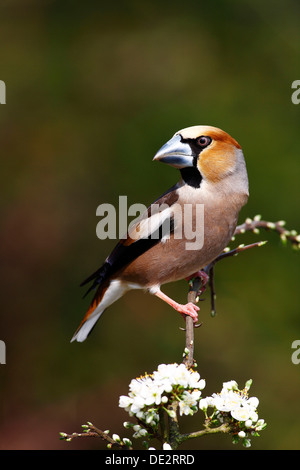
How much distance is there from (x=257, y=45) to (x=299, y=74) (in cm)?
52

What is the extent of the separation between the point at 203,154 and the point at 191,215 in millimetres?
254

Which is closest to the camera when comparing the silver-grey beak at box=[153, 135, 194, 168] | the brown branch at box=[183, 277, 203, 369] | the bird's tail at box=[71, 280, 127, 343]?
the brown branch at box=[183, 277, 203, 369]

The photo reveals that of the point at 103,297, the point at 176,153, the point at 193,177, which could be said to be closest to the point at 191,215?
the point at 193,177

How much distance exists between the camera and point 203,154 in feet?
7.98

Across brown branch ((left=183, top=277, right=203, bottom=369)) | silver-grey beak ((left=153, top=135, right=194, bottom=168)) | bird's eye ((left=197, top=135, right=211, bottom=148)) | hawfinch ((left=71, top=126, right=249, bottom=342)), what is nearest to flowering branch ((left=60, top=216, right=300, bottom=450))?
brown branch ((left=183, top=277, right=203, bottom=369))

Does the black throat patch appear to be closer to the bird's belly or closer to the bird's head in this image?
the bird's head

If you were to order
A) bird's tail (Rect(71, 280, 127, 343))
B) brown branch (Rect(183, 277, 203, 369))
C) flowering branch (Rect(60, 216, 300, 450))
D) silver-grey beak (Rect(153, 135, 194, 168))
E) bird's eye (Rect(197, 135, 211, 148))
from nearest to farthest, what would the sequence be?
1. flowering branch (Rect(60, 216, 300, 450))
2. brown branch (Rect(183, 277, 203, 369))
3. silver-grey beak (Rect(153, 135, 194, 168))
4. bird's eye (Rect(197, 135, 211, 148))
5. bird's tail (Rect(71, 280, 127, 343))

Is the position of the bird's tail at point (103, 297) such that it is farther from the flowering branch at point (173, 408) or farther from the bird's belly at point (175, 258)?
the flowering branch at point (173, 408)

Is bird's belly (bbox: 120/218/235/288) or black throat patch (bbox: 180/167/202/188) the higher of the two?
black throat patch (bbox: 180/167/202/188)

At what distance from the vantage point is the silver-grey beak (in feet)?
7.56

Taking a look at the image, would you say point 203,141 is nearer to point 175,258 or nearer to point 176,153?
point 176,153

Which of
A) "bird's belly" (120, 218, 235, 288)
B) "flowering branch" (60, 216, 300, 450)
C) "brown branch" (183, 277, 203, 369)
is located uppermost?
"bird's belly" (120, 218, 235, 288)

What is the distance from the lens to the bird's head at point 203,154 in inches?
94.0

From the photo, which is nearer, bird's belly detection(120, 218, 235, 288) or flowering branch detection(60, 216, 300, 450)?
flowering branch detection(60, 216, 300, 450)
